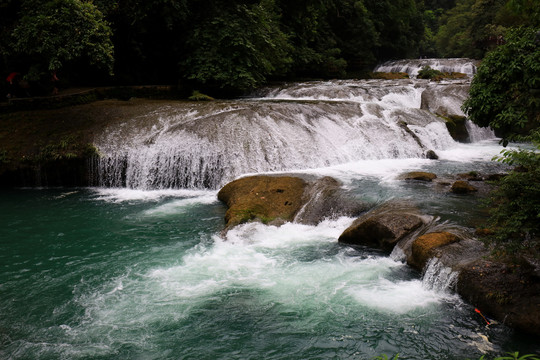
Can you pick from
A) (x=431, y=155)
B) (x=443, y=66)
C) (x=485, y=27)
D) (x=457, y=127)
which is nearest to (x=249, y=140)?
(x=431, y=155)

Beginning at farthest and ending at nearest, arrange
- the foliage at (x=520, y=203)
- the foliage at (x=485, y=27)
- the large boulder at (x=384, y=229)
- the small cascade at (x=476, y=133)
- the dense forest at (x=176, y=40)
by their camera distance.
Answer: the foliage at (x=485, y=27) → the small cascade at (x=476, y=133) → the dense forest at (x=176, y=40) → the large boulder at (x=384, y=229) → the foliage at (x=520, y=203)

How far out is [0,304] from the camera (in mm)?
5988

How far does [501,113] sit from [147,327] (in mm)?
8512

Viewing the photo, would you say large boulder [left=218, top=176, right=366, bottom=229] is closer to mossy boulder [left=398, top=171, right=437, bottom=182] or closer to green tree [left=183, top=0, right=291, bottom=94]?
mossy boulder [left=398, top=171, right=437, bottom=182]

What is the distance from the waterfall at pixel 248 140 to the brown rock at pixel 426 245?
6.07 metres

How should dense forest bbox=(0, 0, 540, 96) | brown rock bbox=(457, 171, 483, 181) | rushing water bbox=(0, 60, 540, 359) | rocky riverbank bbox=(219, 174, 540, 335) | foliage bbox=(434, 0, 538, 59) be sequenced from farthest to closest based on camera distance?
foliage bbox=(434, 0, 538, 59), dense forest bbox=(0, 0, 540, 96), brown rock bbox=(457, 171, 483, 181), rocky riverbank bbox=(219, 174, 540, 335), rushing water bbox=(0, 60, 540, 359)

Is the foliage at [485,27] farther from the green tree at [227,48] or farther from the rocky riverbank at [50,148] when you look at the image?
the rocky riverbank at [50,148]

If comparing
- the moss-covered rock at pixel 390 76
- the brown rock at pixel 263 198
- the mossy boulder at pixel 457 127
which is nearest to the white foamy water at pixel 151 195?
the brown rock at pixel 263 198

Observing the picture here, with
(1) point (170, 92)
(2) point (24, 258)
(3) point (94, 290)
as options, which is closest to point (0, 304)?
(3) point (94, 290)

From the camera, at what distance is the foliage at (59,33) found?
43.6 feet

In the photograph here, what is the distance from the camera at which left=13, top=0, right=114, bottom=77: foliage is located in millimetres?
13281

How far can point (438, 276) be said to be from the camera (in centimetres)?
599

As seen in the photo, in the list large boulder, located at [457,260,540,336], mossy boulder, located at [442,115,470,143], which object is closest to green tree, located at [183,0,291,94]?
mossy boulder, located at [442,115,470,143]

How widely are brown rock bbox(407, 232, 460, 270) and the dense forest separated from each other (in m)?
3.46
